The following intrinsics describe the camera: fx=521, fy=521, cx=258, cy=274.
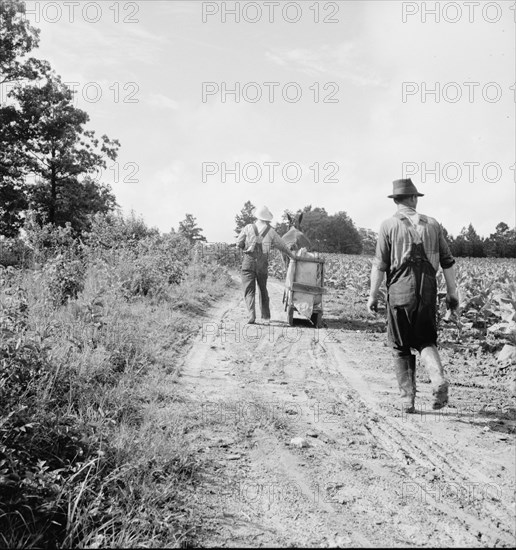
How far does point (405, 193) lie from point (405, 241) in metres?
0.51

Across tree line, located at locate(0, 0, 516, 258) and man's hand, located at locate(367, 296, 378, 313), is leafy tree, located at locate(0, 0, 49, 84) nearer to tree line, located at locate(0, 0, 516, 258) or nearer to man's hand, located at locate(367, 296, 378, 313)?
tree line, located at locate(0, 0, 516, 258)

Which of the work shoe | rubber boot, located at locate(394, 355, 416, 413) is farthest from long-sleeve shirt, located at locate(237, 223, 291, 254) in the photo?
the work shoe

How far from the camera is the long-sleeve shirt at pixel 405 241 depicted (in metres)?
4.91

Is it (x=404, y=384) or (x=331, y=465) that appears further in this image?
(x=404, y=384)

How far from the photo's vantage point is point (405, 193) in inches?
199

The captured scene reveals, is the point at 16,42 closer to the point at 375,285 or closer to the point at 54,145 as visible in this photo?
the point at 54,145

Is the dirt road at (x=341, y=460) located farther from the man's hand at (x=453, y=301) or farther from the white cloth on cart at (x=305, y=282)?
the white cloth on cart at (x=305, y=282)

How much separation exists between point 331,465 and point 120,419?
180 cm

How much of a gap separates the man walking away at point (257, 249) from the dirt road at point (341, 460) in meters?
3.39

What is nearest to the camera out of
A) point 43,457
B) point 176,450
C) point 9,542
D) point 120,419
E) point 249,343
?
point 9,542

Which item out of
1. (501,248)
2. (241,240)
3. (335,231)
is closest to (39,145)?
(241,240)

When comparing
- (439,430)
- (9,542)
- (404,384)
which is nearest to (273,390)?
(404,384)

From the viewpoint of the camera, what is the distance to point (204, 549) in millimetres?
2875

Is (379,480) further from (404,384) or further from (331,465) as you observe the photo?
(404,384)
